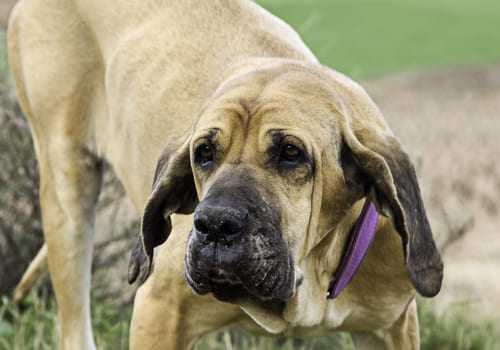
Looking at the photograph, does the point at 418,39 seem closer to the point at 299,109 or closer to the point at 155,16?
the point at 155,16

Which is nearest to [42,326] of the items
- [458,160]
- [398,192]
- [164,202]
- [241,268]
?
Answer: [164,202]

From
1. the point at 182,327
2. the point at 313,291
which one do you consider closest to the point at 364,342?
the point at 313,291

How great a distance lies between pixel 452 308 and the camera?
17.5 ft

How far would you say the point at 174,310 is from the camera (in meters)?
3.07

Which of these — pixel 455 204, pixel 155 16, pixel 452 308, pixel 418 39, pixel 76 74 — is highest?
pixel 155 16

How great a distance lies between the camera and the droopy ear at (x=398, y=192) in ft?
8.87

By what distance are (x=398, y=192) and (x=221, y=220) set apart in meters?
0.68

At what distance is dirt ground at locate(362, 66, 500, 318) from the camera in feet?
21.3

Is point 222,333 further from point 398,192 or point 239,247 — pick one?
point 239,247

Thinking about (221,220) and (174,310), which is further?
(174,310)

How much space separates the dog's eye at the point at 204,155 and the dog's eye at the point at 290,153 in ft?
0.82

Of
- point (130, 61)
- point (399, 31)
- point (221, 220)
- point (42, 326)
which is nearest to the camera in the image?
point (221, 220)

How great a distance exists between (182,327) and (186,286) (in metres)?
0.19

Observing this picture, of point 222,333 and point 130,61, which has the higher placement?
point 130,61
